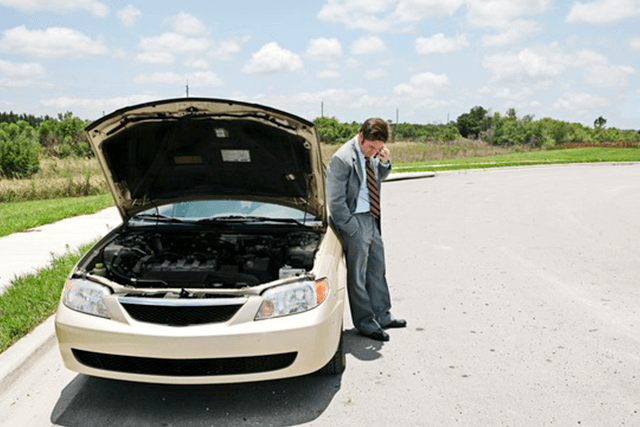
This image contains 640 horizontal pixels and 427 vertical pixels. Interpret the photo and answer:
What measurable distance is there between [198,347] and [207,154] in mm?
1745

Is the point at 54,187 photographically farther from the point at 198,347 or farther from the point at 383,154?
the point at 198,347

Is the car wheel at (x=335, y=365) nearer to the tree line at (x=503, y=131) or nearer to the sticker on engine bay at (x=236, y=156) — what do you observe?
the sticker on engine bay at (x=236, y=156)

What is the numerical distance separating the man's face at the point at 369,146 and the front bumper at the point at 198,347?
4.82 ft

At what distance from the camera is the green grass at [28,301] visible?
4.74m

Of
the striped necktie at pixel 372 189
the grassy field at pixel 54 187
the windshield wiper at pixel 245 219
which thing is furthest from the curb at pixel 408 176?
the windshield wiper at pixel 245 219

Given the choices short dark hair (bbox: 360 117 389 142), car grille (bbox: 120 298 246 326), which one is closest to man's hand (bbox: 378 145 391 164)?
short dark hair (bbox: 360 117 389 142)

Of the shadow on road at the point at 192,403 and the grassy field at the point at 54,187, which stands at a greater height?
Result: the shadow on road at the point at 192,403

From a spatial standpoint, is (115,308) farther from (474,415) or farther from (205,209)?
(474,415)

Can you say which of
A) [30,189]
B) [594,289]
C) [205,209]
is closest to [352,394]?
[205,209]

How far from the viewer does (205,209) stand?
4.75 metres

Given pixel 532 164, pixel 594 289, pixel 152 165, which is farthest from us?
pixel 532 164

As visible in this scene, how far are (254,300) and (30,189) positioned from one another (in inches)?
738

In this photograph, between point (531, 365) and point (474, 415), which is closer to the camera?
point (474, 415)

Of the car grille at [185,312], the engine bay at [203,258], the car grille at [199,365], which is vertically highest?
the engine bay at [203,258]
